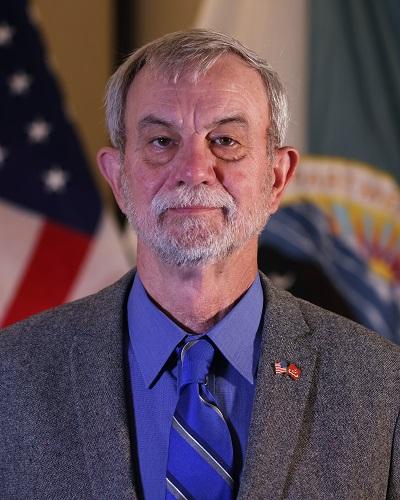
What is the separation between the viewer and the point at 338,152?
129 inches

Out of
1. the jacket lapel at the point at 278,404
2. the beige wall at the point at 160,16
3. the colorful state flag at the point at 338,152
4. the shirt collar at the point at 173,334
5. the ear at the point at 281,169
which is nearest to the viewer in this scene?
the jacket lapel at the point at 278,404

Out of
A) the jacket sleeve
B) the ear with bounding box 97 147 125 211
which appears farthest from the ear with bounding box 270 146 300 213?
the jacket sleeve

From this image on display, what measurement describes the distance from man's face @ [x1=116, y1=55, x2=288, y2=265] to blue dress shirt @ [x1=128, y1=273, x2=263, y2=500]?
0.12 meters

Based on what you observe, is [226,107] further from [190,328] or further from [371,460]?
[371,460]

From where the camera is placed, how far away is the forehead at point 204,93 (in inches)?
61.9

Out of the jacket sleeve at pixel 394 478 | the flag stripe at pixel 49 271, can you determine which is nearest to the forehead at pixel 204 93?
the jacket sleeve at pixel 394 478

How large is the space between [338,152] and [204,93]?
175 centimetres

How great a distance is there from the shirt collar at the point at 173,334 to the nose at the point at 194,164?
223 mm

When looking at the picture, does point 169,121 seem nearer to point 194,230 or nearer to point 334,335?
point 194,230

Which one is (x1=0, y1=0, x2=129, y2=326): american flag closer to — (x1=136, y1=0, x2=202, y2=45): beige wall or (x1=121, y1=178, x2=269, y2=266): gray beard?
(x1=136, y1=0, x2=202, y2=45): beige wall

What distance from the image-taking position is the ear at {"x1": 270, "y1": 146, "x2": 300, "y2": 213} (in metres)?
1.70

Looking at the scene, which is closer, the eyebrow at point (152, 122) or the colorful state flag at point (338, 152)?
the eyebrow at point (152, 122)

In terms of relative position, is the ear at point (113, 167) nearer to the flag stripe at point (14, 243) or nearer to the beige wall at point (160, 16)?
the flag stripe at point (14, 243)

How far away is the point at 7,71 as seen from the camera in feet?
10.2
